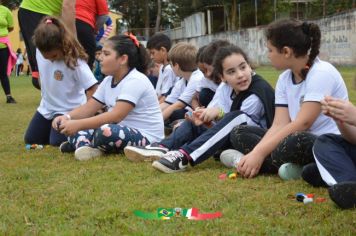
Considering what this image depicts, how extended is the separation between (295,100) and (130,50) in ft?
5.48

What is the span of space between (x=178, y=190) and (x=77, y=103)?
2494mm

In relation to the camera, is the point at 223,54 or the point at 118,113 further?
the point at 118,113

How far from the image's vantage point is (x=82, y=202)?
296 cm

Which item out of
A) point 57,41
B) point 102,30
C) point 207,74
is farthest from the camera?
point 102,30

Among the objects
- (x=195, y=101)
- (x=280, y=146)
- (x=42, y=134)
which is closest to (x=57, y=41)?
(x=42, y=134)

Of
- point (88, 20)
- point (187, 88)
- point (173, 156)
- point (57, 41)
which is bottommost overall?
point (173, 156)

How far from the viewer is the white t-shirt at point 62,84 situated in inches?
207

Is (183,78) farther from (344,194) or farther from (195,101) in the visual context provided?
(344,194)

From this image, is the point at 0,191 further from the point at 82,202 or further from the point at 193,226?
the point at 193,226

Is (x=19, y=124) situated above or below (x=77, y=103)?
below

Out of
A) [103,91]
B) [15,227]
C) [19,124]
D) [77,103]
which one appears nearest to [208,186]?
[15,227]

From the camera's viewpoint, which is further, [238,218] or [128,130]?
[128,130]

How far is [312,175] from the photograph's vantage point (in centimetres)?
316

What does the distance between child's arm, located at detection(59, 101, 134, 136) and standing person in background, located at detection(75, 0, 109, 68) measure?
2.27 metres
